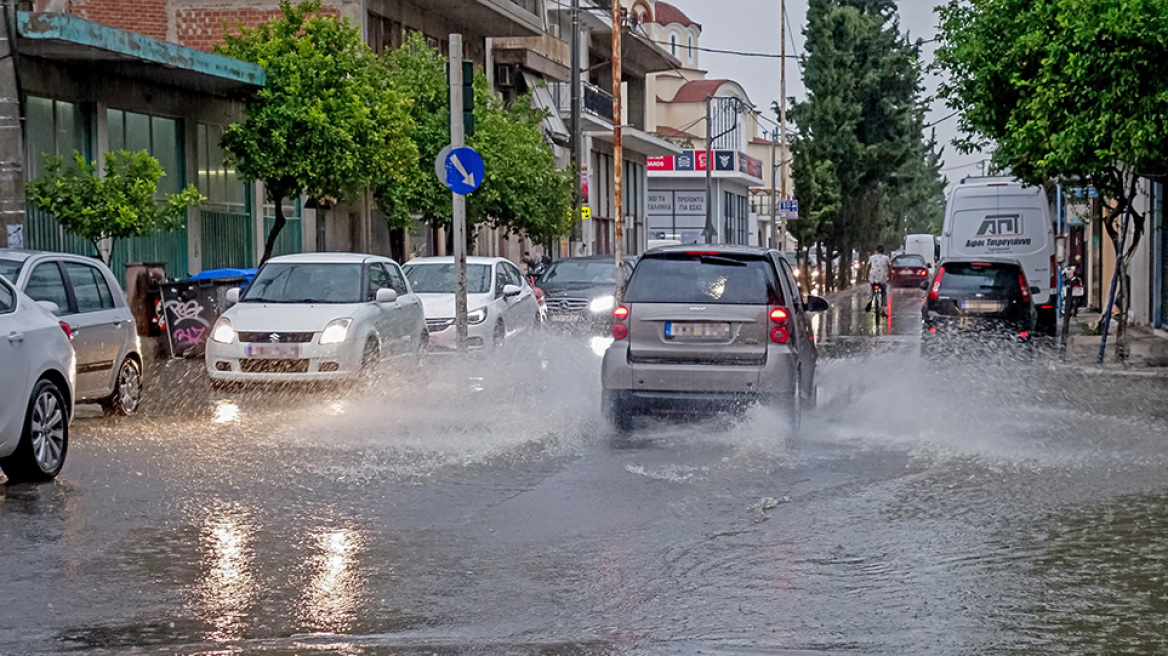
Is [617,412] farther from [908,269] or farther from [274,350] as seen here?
[908,269]

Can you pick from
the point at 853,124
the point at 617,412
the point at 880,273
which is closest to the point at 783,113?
the point at 853,124

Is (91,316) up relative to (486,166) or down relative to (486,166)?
down

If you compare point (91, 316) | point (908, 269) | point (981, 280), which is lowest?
point (908, 269)

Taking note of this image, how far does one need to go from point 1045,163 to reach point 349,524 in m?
15.3

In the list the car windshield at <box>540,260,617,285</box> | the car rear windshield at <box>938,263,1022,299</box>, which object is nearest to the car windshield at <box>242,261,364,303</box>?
the car rear windshield at <box>938,263,1022,299</box>

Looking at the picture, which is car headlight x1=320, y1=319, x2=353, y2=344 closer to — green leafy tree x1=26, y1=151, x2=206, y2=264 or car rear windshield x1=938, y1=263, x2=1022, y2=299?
green leafy tree x1=26, y1=151, x2=206, y2=264

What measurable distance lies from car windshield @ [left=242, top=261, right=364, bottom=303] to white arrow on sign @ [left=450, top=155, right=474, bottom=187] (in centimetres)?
236

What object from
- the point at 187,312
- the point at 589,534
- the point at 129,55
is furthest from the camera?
the point at 129,55

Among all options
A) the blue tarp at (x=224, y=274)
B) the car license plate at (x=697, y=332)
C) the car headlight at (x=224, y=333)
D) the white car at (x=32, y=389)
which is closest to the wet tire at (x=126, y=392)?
the car headlight at (x=224, y=333)

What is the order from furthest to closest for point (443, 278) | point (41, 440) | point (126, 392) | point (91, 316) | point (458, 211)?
point (443, 278) → point (458, 211) → point (126, 392) → point (91, 316) → point (41, 440)

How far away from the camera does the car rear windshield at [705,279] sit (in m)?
12.8

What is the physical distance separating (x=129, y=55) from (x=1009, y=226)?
1705 cm

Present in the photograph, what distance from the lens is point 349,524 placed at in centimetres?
887

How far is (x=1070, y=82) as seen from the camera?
21.1m
